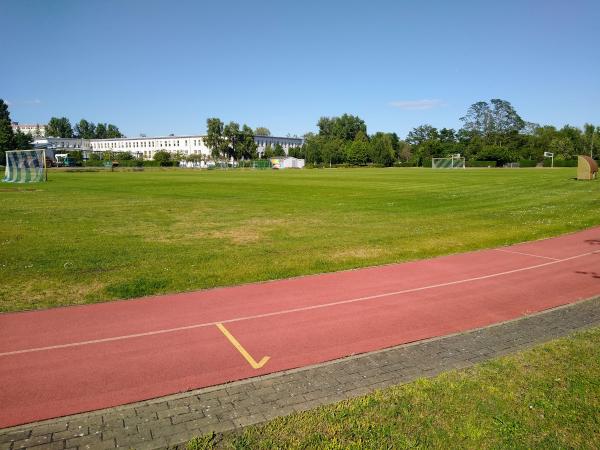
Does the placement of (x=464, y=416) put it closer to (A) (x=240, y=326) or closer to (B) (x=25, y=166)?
(A) (x=240, y=326)

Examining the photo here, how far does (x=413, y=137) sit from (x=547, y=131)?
45107 mm

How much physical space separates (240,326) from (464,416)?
4.41m

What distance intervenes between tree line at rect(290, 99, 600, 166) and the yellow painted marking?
119 m

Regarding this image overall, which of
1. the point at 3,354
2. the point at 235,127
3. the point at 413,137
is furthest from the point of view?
the point at 413,137

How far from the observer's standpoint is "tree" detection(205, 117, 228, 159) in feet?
522

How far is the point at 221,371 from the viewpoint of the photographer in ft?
22.4

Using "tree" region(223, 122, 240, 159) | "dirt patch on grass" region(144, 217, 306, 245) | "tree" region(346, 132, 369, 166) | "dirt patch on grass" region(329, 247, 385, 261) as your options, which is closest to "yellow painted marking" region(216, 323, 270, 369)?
"dirt patch on grass" region(329, 247, 385, 261)

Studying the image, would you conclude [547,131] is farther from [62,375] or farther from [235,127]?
[62,375]

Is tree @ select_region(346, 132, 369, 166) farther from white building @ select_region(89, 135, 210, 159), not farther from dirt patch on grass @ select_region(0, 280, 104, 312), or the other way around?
dirt patch on grass @ select_region(0, 280, 104, 312)

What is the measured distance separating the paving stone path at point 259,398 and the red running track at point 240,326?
30 centimetres

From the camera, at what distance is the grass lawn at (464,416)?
4.93m

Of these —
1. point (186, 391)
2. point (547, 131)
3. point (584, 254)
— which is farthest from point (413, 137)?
point (186, 391)

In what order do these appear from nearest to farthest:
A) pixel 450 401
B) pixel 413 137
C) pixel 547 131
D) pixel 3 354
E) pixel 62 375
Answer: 1. pixel 450 401
2. pixel 62 375
3. pixel 3 354
4. pixel 547 131
5. pixel 413 137

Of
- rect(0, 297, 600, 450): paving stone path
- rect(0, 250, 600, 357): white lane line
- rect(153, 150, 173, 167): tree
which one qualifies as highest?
rect(153, 150, 173, 167): tree
